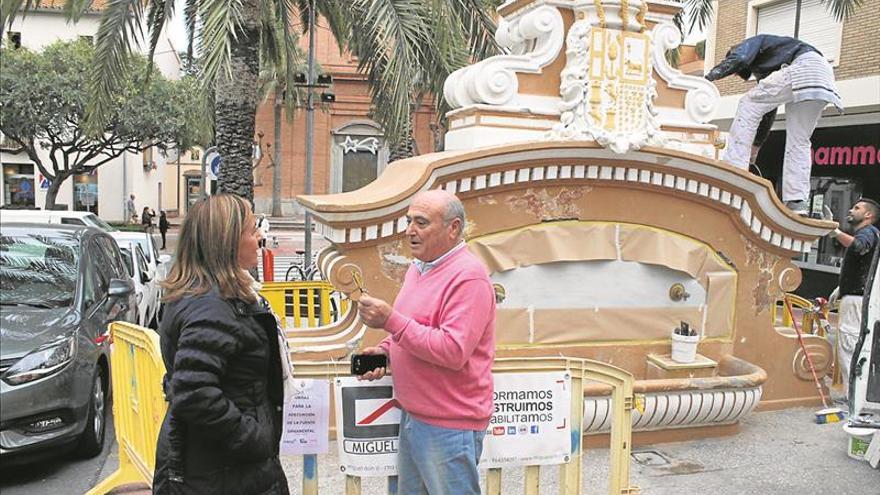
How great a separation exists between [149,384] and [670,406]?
3749 mm

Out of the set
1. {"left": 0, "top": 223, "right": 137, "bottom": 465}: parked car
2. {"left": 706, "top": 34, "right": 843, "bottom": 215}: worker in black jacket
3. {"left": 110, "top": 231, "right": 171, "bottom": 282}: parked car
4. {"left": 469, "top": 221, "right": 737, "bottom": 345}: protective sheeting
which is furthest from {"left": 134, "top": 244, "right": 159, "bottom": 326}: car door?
{"left": 706, "top": 34, "right": 843, "bottom": 215}: worker in black jacket

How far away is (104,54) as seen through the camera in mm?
8531

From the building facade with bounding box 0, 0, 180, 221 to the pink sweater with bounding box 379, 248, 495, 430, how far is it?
10445 millimetres

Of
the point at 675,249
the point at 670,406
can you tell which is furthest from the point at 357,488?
the point at 675,249

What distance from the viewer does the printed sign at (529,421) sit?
3.54 metres

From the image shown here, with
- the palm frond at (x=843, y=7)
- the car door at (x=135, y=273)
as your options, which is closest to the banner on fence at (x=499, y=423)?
the car door at (x=135, y=273)

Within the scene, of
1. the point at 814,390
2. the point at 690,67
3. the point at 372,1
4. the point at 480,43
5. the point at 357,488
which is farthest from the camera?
the point at 690,67

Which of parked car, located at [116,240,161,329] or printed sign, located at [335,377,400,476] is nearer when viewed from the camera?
printed sign, located at [335,377,400,476]

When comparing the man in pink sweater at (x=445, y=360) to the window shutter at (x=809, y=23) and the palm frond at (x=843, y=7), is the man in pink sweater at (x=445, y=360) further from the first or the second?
the window shutter at (x=809, y=23)

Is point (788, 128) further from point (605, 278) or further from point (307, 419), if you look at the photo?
point (307, 419)

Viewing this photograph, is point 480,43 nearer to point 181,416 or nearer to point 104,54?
point 104,54

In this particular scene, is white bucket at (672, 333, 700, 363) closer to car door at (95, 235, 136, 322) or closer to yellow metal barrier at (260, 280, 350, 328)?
yellow metal barrier at (260, 280, 350, 328)

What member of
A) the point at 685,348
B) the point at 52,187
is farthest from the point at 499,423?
the point at 52,187

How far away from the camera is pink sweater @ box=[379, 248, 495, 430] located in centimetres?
271
